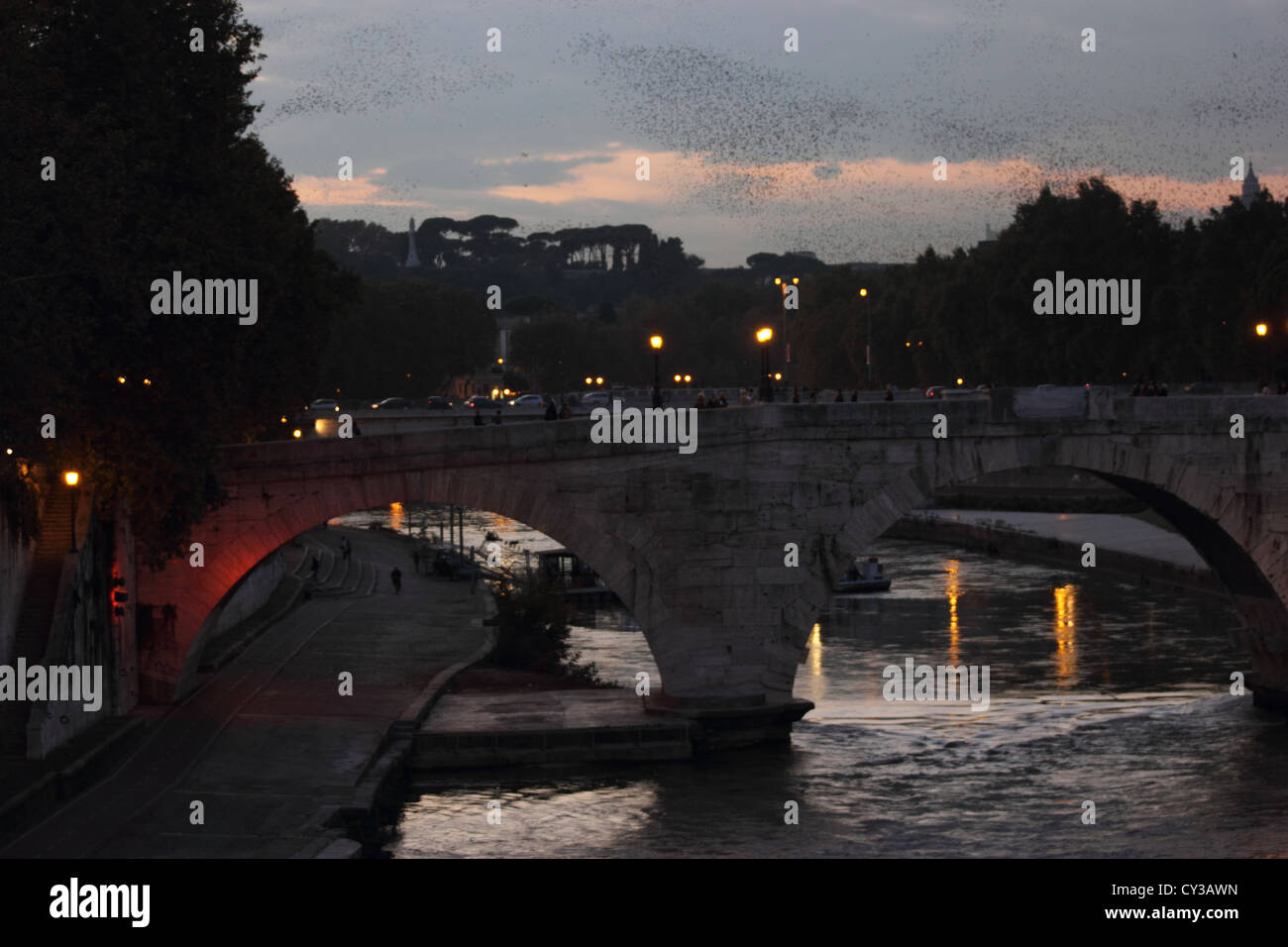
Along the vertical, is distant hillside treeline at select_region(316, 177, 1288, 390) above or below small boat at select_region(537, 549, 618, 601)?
above

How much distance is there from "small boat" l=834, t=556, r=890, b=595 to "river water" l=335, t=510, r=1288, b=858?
11754 mm

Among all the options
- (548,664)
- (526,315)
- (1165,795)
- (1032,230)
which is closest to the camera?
(1165,795)

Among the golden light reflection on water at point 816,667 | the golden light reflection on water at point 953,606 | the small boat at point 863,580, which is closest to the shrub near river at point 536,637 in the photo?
the golden light reflection on water at point 816,667

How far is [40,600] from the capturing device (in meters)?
26.7

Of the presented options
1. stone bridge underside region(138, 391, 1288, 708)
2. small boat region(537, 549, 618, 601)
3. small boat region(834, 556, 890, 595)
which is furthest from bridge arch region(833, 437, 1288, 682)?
small boat region(537, 549, 618, 601)

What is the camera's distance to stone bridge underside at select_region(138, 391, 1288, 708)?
96.1 ft

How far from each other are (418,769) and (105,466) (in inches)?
283

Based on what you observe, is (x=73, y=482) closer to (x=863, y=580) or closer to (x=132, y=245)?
(x=132, y=245)

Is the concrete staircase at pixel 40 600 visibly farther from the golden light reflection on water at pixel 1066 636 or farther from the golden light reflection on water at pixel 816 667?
the golden light reflection on water at pixel 1066 636

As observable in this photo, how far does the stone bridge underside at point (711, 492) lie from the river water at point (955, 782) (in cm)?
252

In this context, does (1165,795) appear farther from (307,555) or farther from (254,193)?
(307,555)

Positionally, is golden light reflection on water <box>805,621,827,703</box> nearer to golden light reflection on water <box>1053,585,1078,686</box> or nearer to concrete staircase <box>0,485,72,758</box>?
golden light reflection on water <box>1053,585,1078,686</box>

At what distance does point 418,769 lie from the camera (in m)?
27.7
